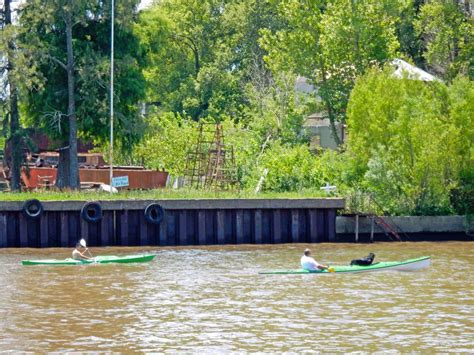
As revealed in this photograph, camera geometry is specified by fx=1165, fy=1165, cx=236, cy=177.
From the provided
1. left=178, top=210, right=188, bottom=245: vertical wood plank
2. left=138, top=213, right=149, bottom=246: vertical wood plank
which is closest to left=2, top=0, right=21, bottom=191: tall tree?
left=138, top=213, right=149, bottom=246: vertical wood plank

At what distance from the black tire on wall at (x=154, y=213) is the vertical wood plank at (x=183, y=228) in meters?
0.83

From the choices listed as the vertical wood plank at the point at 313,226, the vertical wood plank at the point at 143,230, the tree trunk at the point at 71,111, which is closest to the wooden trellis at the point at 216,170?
the vertical wood plank at the point at 313,226

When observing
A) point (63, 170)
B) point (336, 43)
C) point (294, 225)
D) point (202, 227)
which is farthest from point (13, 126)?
point (336, 43)

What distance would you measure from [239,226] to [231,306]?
17.0 metres

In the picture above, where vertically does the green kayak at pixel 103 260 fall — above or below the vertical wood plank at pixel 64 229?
below

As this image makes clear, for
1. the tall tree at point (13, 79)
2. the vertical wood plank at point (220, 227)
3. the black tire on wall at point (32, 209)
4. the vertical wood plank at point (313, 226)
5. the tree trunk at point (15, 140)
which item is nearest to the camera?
the black tire on wall at point (32, 209)

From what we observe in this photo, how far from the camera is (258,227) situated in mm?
49562

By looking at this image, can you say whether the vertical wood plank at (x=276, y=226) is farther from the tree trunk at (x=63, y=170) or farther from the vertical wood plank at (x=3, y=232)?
the tree trunk at (x=63, y=170)

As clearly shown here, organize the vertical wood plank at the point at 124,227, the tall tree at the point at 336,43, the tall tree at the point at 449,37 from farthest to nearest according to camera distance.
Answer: the tall tree at the point at 449,37 → the tall tree at the point at 336,43 → the vertical wood plank at the point at 124,227

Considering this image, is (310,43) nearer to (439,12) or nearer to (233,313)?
(439,12)

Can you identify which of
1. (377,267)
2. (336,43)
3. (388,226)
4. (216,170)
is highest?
(336,43)

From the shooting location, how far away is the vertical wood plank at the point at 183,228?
160ft

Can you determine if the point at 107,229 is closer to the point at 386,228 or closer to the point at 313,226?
the point at 313,226

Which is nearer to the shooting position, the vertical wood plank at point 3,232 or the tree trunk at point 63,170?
the vertical wood plank at point 3,232
